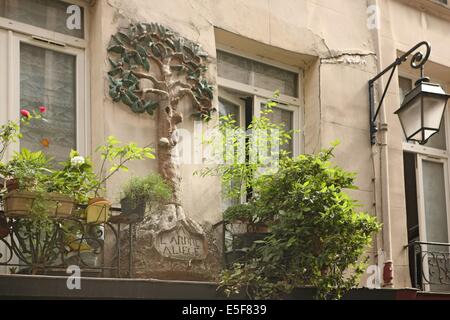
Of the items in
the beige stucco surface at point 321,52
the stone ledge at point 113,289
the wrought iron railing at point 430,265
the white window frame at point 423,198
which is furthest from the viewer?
the white window frame at point 423,198

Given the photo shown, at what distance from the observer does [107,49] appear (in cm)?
867

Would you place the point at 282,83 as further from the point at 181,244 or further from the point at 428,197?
the point at 181,244

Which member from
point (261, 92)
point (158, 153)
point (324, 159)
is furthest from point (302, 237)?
point (261, 92)

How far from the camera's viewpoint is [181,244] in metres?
8.55

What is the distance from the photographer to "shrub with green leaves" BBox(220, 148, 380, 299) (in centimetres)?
843

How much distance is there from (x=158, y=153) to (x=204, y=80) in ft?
3.18

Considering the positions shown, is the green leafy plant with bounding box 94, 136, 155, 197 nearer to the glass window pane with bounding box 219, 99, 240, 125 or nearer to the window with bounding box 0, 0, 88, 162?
the window with bounding box 0, 0, 88, 162

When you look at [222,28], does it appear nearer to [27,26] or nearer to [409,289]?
[27,26]

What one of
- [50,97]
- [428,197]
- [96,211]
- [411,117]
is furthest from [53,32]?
[428,197]

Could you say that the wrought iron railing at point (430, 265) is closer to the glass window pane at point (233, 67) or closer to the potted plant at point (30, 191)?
the glass window pane at point (233, 67)

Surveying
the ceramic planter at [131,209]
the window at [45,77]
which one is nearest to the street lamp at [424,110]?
the ceramic planter at [131,209]

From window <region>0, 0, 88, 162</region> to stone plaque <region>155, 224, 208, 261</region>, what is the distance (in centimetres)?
110

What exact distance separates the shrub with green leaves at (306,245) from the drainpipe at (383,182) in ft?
5.29

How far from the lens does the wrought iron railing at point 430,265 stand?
422 inches
